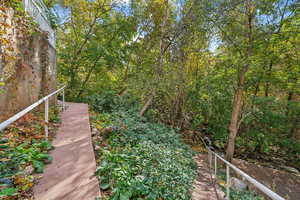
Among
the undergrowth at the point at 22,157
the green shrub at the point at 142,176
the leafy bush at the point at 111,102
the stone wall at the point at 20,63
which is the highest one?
the stone wall at the point at 20,63

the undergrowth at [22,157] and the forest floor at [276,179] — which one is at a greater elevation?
the undergrowth at [22,157]

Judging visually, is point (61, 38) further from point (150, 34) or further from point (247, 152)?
point (247, 152)

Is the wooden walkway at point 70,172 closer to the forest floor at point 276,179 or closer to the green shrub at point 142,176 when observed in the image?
the green shrub at point 142,176

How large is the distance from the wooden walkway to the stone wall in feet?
3.85

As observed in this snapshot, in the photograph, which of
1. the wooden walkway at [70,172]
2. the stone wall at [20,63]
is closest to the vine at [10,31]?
the stone wall at [20,63]

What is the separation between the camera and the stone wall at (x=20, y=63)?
266cm

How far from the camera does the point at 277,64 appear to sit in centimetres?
503

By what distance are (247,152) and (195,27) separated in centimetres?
576

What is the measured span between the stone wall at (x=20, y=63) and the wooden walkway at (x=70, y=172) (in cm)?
117

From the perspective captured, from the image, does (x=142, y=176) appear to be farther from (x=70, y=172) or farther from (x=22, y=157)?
(x=22, y=157)

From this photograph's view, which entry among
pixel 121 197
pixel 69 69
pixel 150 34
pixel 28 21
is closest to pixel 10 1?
pixel 28 21

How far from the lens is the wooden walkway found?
1575mm

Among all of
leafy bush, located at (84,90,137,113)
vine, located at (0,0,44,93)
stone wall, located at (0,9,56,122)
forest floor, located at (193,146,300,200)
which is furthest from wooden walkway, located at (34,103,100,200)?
forest floor, located at (193,146,300,200)

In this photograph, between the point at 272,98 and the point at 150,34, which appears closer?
the point at 272,98
